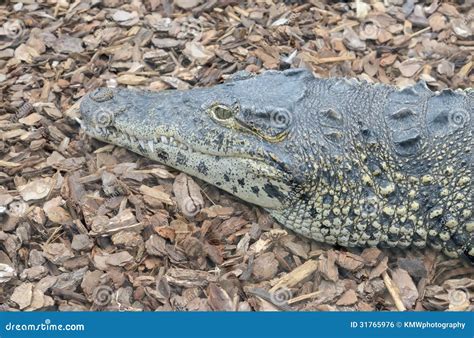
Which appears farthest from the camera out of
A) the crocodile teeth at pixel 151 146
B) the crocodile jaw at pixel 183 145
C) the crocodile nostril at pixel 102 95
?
the crocodile nostril at pixel 102 95

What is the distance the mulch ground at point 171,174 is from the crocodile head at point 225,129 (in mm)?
149

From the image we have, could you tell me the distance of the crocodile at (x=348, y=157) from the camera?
146 inches

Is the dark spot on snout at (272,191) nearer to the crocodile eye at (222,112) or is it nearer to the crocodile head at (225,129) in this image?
the crocodile head at (225,129)

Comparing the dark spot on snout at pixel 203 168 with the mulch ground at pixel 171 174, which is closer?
the mulch ground at pixel 171 174

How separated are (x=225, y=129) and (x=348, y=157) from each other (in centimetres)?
75

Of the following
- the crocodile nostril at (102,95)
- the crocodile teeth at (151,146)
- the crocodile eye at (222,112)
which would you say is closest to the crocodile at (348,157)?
the crocodile eye at (222,112)

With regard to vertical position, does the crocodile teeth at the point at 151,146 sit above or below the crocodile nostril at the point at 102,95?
below

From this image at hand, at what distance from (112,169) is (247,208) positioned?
0.92m

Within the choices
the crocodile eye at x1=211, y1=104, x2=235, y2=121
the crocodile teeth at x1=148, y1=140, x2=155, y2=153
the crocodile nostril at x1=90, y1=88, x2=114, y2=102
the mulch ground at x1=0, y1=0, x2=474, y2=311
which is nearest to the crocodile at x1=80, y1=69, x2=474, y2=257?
the crocodile eye at x1=211, y1=104, x2=235, y2=121

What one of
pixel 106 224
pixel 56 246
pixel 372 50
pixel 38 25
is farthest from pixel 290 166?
pixel 38 25

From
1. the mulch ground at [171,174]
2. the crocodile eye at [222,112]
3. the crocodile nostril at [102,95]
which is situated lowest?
the mulch ground at [171,174]

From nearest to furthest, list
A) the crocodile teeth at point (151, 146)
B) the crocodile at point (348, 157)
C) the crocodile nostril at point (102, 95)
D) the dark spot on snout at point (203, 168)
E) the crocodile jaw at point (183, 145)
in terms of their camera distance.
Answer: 1. the crocodile at point (348, 157)
2. the crocodile jaw at point (183, 145)
3. the dark spot on snout at point (203, 168)
4. the crocodile teeth at point (151, 146)
5. the crocodile nostril at point (102, 95)

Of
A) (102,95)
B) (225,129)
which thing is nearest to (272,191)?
(225,129)

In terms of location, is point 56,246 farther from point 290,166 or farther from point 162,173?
A: point 290,166
